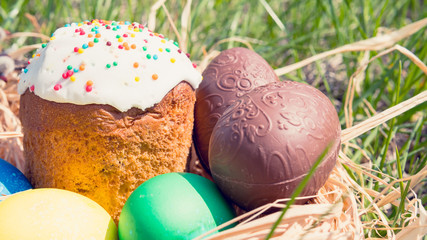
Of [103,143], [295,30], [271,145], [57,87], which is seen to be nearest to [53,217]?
[103,143]

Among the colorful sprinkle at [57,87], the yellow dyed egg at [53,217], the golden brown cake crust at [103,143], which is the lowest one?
the yellow dyed egg at [53,217]

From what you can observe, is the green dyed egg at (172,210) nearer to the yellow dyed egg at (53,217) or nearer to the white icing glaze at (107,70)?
the yellow dyed egg at (53,217)

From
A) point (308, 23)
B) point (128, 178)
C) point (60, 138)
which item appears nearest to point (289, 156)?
point (128, 178)

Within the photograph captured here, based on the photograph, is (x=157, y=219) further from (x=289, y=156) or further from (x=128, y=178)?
(x=289, y=156)

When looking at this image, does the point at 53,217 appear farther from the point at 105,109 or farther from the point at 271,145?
the point at 271,145

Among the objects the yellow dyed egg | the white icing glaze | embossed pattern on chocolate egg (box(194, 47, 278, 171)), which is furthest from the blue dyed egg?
embossed pattern on chocolate egg (box(194, 47, 278, 171))

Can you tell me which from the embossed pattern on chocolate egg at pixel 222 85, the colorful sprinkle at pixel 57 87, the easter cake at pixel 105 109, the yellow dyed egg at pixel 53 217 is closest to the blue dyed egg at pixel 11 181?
the easter cake at pixel 105 109
